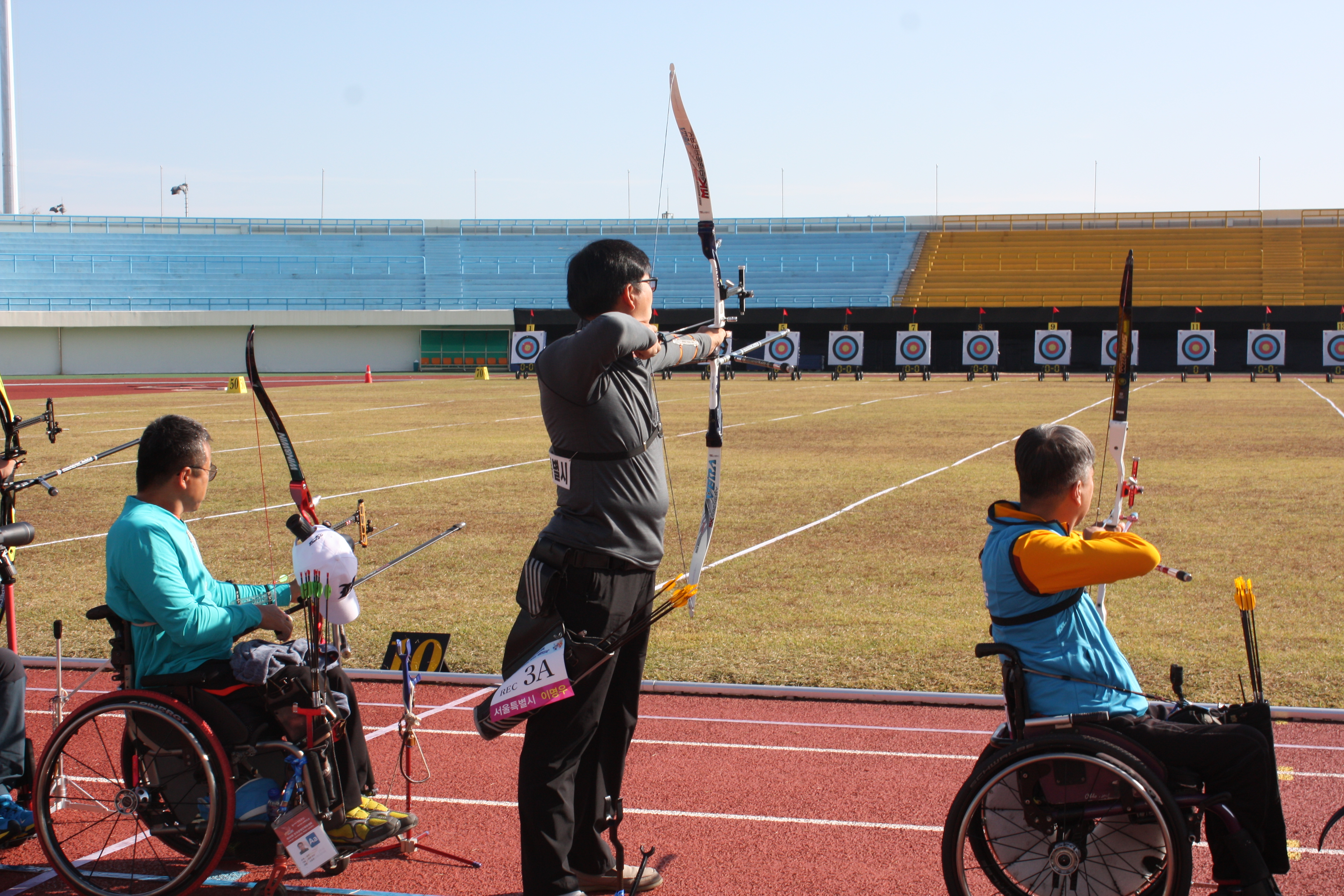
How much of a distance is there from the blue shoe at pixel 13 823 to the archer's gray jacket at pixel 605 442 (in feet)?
5.94

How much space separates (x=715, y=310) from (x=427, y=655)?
227cm

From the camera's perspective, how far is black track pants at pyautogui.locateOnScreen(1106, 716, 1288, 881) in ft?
8.71

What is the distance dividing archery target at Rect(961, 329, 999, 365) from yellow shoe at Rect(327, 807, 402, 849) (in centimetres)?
4308

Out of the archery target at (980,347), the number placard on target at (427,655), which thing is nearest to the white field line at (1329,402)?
the archery target at (980,347)

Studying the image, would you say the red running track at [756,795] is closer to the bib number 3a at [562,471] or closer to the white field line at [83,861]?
the white field line at [83,861]

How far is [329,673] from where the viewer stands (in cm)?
317

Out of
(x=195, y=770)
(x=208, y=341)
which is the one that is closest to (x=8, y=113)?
(x=208, y=341)

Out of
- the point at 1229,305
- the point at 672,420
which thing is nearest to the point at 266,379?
the point at 672,420

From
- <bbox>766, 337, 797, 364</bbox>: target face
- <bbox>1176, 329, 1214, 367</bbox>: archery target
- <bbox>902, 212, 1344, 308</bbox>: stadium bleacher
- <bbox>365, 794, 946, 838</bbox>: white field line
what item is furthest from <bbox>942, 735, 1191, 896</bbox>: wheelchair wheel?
<bbox>902, 212, 1344, 308</bbox>: stadium bleacher

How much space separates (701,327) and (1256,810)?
83.0 inches

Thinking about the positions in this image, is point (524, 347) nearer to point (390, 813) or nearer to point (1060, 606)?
point (390, 813)

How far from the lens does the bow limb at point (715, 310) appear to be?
149 inches

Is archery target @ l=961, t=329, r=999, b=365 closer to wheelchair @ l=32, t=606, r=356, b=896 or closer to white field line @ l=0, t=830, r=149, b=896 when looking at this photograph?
white field line @ l=0, t=830, r=149, b=896

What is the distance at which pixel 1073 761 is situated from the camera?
9.07 ft
